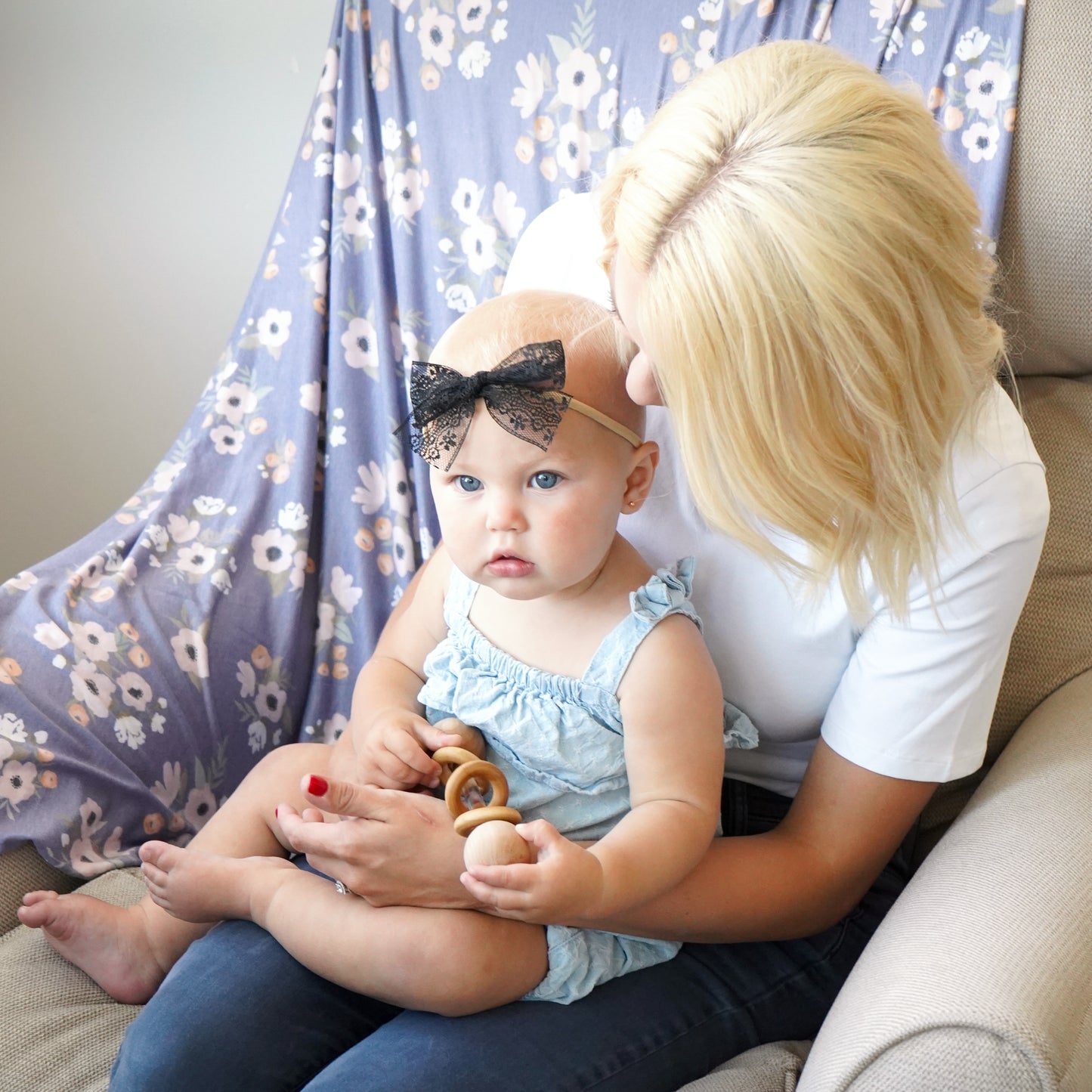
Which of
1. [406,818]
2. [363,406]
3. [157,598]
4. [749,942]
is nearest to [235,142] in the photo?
[363,406]

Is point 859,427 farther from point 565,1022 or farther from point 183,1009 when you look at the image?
point 183,1009

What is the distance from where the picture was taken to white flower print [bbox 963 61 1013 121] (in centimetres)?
112

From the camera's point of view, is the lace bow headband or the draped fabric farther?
the draped fabric

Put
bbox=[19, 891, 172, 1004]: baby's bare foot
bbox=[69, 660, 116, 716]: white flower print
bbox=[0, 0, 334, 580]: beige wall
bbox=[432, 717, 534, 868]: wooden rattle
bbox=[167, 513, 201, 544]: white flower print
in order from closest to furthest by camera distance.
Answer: bbox=[432, 717, 534, 868]: wooden rattle
bbox=[19, 891, 172, 1004]: baby's bare foot
bbox=[69, 660, 116, 716]: white flower print
bbox=[167, 513, 201, 544]: white flower print
bbox=[0, 0, 334, 580]: beige wall

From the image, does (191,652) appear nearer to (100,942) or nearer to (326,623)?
(326,623)

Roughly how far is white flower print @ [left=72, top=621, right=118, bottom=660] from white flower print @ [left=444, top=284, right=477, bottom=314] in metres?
0.61

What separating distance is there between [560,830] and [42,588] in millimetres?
711

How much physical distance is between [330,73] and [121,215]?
0.63 meters

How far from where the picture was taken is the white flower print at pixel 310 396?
4.83ft

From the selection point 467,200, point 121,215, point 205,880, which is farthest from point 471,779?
point 121,215

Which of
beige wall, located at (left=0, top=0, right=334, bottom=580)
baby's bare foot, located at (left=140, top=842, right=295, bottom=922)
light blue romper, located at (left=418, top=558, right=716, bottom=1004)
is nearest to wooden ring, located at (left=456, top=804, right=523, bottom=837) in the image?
light blue romper, located at (left=418, top=558, right=716, bottom=1004)

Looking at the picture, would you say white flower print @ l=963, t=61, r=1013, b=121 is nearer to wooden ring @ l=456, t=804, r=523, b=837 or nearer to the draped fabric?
the draped fabric

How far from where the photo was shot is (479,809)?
0.87m

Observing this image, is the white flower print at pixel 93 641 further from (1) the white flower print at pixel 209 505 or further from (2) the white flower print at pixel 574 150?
(2) the white flower print at pixel 574 150
